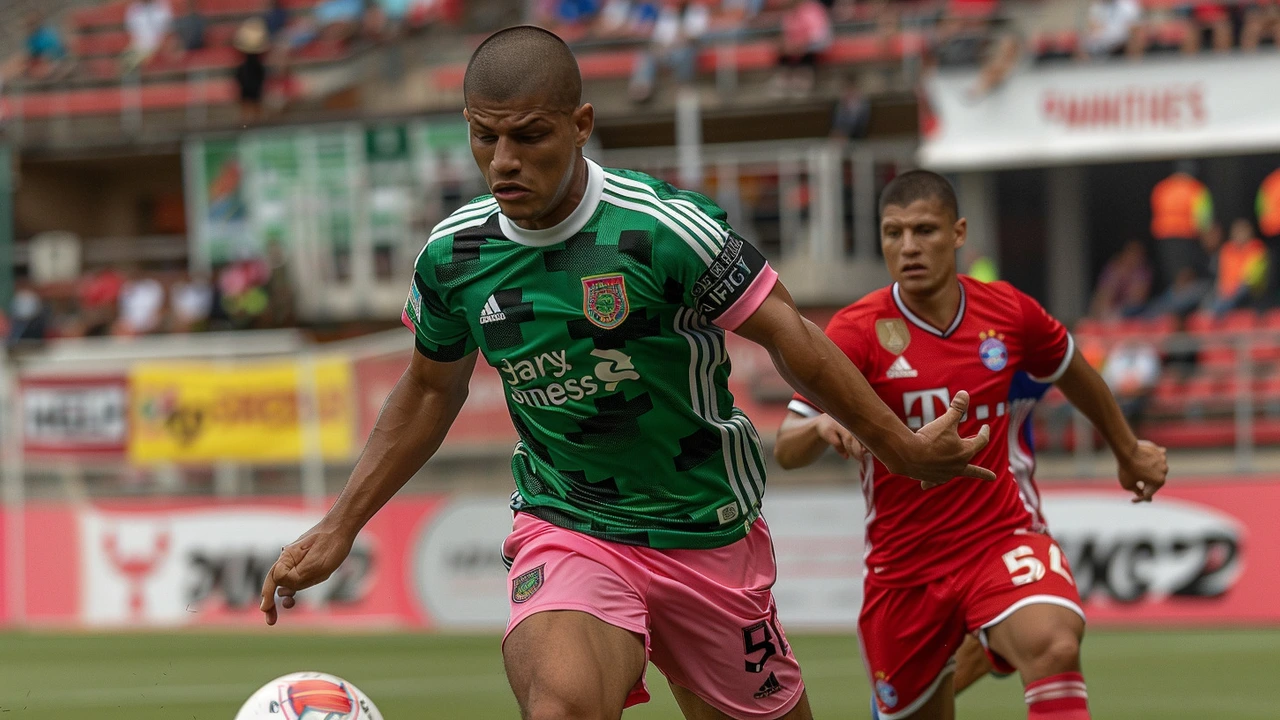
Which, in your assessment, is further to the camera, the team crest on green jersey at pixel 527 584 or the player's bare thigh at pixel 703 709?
the player's bare thigh at pixel 703 709

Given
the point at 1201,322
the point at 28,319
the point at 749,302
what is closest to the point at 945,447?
the point at 749,302

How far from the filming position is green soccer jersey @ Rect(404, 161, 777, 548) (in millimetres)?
4652

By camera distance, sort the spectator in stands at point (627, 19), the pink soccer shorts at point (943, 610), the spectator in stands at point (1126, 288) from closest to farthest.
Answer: the pink soccer shorts at point (943, 610), the spectator in stands at point (1126, 288), the spectator in stands at point (627, 19)

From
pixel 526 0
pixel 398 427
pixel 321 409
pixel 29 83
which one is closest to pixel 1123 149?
pixel 321 409

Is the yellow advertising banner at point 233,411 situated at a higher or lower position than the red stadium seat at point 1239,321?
lower

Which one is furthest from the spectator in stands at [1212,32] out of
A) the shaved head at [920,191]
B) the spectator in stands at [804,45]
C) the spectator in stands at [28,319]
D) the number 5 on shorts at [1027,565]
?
the spectator in stands at [28,319]

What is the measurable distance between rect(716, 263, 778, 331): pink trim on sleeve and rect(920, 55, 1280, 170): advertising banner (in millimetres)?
15748

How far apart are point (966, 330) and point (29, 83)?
2561cm

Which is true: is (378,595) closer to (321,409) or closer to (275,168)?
(321,409)

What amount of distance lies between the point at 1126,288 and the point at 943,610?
13162mm

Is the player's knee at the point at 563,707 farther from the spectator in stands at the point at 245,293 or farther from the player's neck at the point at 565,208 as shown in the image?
the spectator in stands at the point at 245,293

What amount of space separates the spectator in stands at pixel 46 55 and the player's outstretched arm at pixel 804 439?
25418 mm

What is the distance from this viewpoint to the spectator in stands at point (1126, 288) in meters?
18.1

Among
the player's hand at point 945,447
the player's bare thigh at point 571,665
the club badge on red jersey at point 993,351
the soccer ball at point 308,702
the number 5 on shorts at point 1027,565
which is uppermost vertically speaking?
the club badge on red jersey at point 993,351
